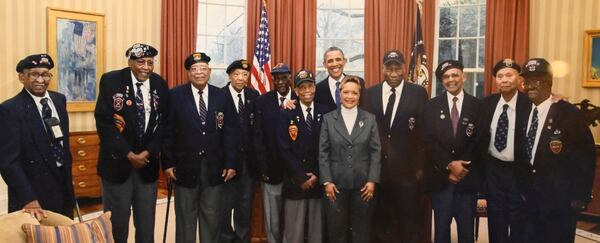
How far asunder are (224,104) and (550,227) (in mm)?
2232

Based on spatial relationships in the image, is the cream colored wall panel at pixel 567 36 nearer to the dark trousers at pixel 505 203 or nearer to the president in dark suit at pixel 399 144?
the dark trousers at pixel 505 203

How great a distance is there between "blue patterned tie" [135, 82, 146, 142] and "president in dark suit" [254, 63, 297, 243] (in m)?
0.83

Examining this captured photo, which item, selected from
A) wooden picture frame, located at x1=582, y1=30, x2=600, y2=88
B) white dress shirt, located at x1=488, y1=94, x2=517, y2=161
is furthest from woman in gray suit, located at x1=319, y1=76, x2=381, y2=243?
wooden picture frame, located at x1=582, y1=30, x2=600, y2=88

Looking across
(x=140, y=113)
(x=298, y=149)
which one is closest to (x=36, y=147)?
(x=140, y=113)

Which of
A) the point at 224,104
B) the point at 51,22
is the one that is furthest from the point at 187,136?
the point at 51,22

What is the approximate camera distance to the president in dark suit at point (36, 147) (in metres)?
2.76

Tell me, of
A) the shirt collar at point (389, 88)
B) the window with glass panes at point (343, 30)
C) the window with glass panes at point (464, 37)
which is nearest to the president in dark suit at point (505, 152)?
the shirt collar at point (389, 88)

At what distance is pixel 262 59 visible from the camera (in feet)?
20.3

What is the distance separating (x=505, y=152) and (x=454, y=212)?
555mm

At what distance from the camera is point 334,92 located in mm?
3818

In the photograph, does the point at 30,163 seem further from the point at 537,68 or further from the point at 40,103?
the point at 537,68

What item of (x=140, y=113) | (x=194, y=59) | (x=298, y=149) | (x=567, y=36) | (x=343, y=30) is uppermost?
(x=343, y=30)

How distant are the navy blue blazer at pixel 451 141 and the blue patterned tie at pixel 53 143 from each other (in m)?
2.35

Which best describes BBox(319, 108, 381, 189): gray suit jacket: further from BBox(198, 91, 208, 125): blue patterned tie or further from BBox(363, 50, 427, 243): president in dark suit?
BBox(198, 91, 208, 125): blue patterned tie
